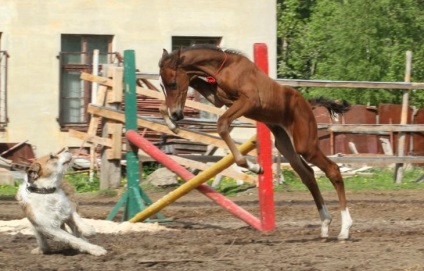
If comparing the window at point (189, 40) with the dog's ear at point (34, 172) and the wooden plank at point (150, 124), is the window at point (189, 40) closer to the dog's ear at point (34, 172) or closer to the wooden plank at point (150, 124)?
the wooden plank at point (150, 124)

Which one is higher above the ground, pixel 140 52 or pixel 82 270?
pixel 140 52

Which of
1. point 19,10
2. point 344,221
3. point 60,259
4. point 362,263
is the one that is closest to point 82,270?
point 60,259

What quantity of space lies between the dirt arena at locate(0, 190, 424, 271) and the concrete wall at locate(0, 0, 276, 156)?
25.3 ft

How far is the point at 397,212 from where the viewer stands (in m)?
12.9

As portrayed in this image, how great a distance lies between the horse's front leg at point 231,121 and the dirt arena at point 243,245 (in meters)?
0.73

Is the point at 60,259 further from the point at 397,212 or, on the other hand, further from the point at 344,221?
the point at 397,212

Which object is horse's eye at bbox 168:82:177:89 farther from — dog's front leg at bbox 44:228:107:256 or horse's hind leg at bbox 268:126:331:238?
dog's front leg at bbox 44:228:107:256

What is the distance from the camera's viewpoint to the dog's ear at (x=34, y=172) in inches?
343

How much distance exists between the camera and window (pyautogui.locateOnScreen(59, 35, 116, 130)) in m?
21.6

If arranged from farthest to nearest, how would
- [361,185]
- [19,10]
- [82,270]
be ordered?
1. [19,10]
2. [361,185]
3. [82,270]

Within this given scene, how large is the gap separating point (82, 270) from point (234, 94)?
2490mm

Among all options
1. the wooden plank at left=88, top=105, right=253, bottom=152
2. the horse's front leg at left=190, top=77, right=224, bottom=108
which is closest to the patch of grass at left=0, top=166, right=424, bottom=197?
the wooden plank at left=88, top=105, right=253, bottom=152

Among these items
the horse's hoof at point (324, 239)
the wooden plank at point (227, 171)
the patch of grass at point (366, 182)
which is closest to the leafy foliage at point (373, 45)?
the patch of grass at point (366, 182)

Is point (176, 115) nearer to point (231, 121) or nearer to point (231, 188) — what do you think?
point (231, 121)
